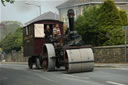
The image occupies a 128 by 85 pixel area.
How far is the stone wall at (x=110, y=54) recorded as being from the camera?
2366 cm

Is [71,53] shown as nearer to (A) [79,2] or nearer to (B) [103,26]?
(B) [103,26]

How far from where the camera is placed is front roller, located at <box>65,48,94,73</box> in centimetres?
1409

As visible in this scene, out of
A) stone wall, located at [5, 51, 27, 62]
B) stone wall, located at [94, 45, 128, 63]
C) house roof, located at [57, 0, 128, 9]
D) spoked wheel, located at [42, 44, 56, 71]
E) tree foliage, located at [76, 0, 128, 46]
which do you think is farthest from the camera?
stone wall, located at [5, 51, 27, 62]

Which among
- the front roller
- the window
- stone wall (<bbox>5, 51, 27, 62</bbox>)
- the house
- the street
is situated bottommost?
stone wall (<bbox>5, 51, 27, 62</bbox>)

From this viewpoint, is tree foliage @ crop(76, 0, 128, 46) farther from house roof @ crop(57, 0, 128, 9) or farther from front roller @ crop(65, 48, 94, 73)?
house roof @ crop(57, 0, 128, 9)

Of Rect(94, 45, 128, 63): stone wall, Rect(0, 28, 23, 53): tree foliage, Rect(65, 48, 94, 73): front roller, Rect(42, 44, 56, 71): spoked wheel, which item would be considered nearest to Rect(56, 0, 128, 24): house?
Rect(0, 28, 23, 53): tree foliage

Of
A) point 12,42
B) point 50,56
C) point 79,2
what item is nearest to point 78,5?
point 79,2

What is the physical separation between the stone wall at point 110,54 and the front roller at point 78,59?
9.58 meters

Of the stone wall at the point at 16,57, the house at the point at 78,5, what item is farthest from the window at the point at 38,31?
the stone wall at the point at 16,57

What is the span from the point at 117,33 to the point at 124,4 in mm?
28700

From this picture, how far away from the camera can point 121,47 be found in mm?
23609

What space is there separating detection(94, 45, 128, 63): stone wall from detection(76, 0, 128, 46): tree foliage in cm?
153

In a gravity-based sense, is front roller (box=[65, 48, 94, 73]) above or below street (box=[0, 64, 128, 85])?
above

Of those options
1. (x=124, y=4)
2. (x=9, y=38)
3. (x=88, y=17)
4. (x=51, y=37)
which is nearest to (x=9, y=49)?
→ (x=9, y=38)
